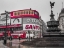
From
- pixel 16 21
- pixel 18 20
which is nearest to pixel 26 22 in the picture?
pixel 18 20

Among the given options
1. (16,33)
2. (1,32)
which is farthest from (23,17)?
(1,32)

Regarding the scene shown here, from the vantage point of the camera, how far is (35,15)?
359 ft

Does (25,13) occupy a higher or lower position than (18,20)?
higher

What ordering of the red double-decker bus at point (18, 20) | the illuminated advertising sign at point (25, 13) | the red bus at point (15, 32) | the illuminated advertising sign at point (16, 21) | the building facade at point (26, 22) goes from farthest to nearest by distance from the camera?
the illuminated advertising sign at point (16, 21)
the illuminated advertising sign at point (25, 13)
the building facade at point (26, 22)
the red double-decker bus at point (18, 20)
the red bus at point (15, 32)

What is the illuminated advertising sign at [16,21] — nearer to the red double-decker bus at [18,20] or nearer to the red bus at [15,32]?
the red double-decker bus at [18,20]

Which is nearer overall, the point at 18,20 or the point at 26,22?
the point at 26,22

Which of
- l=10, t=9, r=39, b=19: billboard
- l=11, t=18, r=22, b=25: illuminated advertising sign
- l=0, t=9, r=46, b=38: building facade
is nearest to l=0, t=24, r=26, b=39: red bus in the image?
l=0, t=9, r=46, b=38: building facade

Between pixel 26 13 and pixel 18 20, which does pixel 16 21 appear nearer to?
pixel 18 20

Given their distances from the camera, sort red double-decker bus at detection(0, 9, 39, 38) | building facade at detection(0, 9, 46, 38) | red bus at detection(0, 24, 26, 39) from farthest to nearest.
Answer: building facade at detection(0, 9, 46, 38) < red double-decker bus at detection(0, 9, 39, 38) < red bus at detection(0, 24, 26, 39)

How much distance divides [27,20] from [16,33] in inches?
398

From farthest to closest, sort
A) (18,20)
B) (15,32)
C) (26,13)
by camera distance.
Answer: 1. (18,20)
2. (15,32)
3. (26,13)

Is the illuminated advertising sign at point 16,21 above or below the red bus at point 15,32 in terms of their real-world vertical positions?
above

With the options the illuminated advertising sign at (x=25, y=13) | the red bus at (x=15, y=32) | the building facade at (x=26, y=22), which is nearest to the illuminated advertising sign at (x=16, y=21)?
the building facade at (x=26, y=22)

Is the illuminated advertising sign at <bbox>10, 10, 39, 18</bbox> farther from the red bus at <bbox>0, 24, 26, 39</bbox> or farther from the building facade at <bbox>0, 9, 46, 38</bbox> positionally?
the red bus at <bbox>0, 24, 26, 39</bbox>
